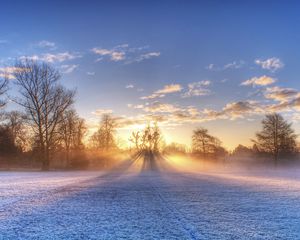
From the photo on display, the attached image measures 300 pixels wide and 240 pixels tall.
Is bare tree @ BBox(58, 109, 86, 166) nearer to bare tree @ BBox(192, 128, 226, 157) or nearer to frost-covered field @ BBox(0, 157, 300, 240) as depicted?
bare tree @ BBox(192, 128, 226, 157)

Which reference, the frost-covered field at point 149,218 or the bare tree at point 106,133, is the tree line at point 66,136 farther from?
the frost-covered field at point 149,218

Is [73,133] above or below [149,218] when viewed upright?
above

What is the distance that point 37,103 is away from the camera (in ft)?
136

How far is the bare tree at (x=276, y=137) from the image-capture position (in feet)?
187

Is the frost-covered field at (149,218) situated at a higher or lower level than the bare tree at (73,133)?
lower

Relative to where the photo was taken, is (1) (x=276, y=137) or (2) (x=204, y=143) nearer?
(1) (x=276, y=137)

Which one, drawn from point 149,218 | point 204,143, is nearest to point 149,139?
point 204,143

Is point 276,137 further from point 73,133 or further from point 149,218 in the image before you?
point 149,218

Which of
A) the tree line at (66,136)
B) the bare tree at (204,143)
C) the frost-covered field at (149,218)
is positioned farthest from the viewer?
the bare tree at (204,143)

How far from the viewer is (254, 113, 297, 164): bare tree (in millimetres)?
56875

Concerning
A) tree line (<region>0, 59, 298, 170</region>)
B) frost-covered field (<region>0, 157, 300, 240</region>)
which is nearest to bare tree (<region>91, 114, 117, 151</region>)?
tree line (<region>0, 59, 298, 170</region>)

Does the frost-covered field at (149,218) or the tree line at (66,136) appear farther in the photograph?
the tree line at (66,136)

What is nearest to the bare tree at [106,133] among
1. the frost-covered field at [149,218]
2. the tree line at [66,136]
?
the tree line at [66,136]

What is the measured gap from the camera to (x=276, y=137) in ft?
188
